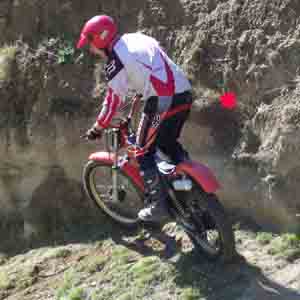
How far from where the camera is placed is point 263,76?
6.60 metres

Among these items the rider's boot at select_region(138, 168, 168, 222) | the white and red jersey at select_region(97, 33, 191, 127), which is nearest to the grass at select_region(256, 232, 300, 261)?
the rider's boot at select_region(138, 168, 168, 222)

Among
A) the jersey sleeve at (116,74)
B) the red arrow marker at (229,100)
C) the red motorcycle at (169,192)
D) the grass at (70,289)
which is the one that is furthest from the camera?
the red arrow marker at (229,100)

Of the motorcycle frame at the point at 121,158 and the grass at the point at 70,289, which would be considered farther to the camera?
the motorcycle frame at the point at 121,158

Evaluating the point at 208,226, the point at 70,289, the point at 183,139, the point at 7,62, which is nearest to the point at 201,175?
the point at 208,226

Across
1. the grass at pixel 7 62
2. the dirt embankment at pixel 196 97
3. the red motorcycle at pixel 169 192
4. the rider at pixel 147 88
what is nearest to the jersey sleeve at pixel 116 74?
the rider at pixel 147 88

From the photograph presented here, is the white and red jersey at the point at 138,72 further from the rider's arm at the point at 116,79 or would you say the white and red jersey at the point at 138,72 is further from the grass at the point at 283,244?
the grass at the point at 283,244

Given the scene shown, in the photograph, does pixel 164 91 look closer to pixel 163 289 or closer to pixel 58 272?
pixel 163 289

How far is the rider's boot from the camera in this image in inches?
241

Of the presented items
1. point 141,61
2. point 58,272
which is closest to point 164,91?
point 141,61

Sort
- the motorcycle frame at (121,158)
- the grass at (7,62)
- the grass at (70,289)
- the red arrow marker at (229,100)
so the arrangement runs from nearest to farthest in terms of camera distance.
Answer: the grass at (70,289) → the motorcycle frame at (121,158) → the red arrow marker at (229,100) → the grass at (7,62)

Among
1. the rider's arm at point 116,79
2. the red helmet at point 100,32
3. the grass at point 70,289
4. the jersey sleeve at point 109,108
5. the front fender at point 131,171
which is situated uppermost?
the red helmet at point 100,32

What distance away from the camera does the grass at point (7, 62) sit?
7.98 metres

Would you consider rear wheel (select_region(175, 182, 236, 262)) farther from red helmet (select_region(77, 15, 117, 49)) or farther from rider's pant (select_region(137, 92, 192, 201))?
red helmet (select_region(77, 15, 117, 49))

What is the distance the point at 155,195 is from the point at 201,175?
2.04 feet
